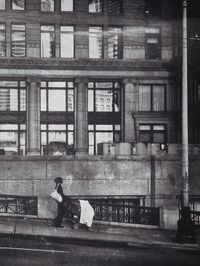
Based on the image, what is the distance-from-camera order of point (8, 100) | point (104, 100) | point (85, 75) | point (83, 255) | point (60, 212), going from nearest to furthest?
point (83, 255), point (60, 212), point (85, 75), point (8, 100), point (104, 100)

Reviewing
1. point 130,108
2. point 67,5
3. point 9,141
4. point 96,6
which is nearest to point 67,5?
point 67,5

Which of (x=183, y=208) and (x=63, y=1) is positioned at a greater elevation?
(x=63, y=1)

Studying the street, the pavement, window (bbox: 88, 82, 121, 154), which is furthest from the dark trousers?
window (bbox: 88, 82, 121, 154)

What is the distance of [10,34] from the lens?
1405 inches

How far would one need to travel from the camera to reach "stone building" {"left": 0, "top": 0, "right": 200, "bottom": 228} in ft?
118

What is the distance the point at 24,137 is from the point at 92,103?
623cm

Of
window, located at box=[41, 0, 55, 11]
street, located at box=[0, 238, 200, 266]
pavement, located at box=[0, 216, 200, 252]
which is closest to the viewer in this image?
street, located at box=[0, 238, 200, 266]

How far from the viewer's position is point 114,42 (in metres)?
36.9

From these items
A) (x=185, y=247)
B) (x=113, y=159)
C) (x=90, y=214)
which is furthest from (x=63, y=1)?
(x=185, y=247)

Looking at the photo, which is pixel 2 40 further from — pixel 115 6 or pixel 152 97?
pixel 152 97

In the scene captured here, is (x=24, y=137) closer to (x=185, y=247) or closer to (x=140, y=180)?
(x=140, y=180)

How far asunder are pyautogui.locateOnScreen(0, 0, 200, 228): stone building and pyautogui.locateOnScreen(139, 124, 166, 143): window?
8 centimetres

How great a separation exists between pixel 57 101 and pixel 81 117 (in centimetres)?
256

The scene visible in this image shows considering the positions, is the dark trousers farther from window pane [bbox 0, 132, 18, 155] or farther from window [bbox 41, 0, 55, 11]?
window [bbox 41, 0, 55, 11]
